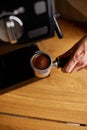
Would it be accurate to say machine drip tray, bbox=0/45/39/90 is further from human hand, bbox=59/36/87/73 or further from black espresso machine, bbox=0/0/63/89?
human hand, bbox=59/36/87/73

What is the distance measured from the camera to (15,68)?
0.75 metres

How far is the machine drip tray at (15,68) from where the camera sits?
0.74 meters

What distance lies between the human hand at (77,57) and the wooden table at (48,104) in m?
0.04

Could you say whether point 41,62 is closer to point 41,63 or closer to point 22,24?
point 41,63

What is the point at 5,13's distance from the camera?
0.57 metres

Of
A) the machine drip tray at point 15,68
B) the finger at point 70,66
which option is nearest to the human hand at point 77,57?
the finger at point 70,66

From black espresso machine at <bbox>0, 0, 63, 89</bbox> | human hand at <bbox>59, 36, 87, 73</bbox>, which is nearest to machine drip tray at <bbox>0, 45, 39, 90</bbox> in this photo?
black espresso machine at <bbox>0, 0, 63, 89</bbox>

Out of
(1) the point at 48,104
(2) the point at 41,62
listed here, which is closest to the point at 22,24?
(2) the point at 41,62

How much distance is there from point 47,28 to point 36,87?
0.66ft

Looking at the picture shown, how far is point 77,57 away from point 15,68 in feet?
0.60

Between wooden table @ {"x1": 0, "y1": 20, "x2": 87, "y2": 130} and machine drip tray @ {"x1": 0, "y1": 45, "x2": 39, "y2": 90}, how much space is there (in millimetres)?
23

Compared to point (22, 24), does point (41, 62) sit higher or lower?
lower

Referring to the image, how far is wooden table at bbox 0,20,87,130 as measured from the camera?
71cm

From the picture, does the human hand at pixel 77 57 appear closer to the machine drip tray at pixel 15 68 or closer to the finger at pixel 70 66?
the finger at pixel 70 66
